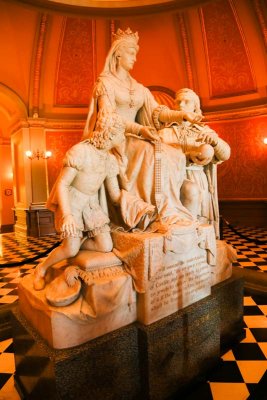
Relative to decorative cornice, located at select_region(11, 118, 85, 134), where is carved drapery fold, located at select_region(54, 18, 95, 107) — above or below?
above

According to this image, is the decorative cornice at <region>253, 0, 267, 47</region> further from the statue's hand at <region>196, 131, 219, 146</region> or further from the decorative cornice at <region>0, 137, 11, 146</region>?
the decorative cornice at <region>0, 137, 11, 146</region>

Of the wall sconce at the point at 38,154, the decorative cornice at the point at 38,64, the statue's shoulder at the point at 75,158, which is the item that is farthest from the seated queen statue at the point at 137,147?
the wall sconce at the point at 38,154

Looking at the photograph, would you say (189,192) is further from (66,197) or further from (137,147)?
(66,197)

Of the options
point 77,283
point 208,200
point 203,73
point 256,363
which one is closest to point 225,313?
point 256,363

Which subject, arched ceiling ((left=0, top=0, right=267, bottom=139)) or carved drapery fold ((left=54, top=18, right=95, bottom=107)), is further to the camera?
carved drapery fold ((left=54, top=18, right=95, bottom=107))

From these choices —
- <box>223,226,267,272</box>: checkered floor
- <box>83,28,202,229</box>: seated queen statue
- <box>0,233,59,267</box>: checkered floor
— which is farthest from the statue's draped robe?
<box>0,233,59,267</box>: checkered floor

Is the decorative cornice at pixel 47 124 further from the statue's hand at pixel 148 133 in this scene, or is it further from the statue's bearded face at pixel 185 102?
the statue's hand at pixel 148 133

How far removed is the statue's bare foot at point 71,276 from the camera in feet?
6.54

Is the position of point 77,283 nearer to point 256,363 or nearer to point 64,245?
point 64,245

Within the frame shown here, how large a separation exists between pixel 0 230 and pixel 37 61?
21.3 feet

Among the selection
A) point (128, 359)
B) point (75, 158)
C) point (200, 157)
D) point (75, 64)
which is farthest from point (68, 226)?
point (75, 64)

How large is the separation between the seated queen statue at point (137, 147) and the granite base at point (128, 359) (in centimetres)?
75

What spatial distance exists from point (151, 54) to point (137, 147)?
8731mm

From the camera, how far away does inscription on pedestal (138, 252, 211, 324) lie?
2084 millimetres
